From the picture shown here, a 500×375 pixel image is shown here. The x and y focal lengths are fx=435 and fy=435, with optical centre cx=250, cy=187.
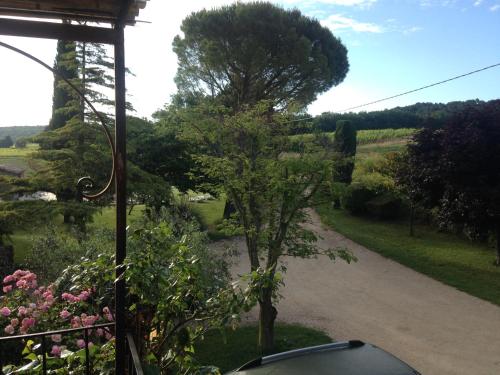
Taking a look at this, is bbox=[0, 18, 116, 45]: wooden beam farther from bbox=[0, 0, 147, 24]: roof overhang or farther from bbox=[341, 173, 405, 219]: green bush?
bbox=[341, 173, 405, 219]: green bush

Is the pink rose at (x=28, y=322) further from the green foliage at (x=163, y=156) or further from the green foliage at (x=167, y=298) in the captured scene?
the green foliage at (x=163, y=156)

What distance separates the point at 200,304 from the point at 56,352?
1.43 meters

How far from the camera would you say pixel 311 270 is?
1177cm

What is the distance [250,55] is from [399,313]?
41.2ft

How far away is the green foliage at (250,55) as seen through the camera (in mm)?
18062

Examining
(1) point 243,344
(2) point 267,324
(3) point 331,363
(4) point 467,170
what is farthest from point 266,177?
(4) point 467,170

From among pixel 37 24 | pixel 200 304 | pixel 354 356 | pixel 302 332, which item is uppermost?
pixel 37 24

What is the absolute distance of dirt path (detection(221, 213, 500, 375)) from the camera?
6.68 metres

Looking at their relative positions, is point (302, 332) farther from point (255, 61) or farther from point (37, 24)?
point (255, 61)

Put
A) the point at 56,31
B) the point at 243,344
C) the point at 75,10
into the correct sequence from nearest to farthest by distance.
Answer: the point at 56,31 < the point at 75,10 < the point at 243,344

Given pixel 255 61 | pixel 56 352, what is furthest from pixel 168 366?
pixel 255 61

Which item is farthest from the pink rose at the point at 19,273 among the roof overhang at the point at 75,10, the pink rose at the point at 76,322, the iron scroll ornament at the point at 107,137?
the roof overhang at the point at 75,10

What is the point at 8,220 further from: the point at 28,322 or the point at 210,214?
the point at 210,214

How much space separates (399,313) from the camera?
8578 millimetres
